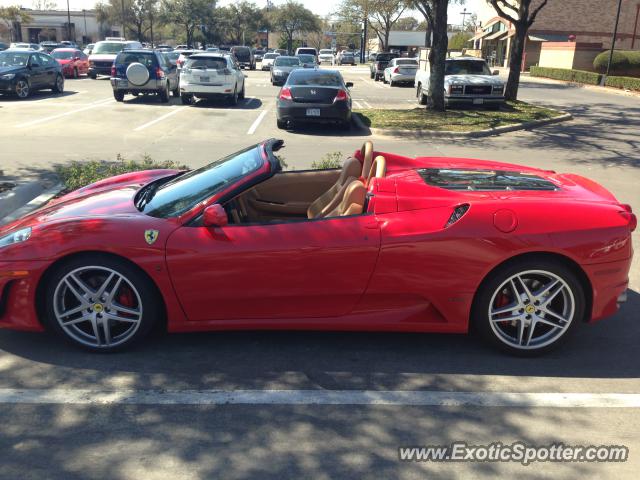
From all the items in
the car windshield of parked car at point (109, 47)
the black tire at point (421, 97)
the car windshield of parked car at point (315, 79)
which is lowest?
the black tire at point (421, 97)

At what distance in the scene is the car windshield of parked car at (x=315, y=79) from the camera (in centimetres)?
1561

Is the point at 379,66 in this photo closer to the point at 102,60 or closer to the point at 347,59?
the point at 102,60

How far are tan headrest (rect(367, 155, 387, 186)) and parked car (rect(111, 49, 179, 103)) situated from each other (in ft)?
55.8

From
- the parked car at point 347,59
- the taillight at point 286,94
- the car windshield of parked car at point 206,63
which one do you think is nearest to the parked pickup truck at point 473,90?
the taillight at point 286,94

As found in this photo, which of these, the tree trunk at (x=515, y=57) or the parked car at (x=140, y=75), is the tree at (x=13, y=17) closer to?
the parked car at (x=140, y=75)

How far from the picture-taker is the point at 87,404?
11.5 ft

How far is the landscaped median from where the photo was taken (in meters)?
14.9

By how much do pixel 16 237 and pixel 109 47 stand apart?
102ft

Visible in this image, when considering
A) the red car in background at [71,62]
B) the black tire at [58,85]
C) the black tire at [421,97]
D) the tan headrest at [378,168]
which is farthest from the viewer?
the red car in background at [71,62]

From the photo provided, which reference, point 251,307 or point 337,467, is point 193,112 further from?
point 337,467

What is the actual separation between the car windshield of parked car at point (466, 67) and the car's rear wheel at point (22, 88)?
1386cm

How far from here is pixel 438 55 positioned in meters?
17.6

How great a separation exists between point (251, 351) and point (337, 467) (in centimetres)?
136

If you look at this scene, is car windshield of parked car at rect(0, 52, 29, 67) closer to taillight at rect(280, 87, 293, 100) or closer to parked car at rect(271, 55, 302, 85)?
taillight at rect(280, 87, 293, 100)
